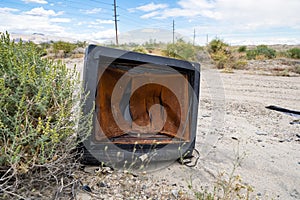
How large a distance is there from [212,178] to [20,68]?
186 cm

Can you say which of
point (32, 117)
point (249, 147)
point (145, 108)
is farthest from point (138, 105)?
point (32, 117)

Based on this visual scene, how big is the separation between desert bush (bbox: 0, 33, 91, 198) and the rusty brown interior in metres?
0.51

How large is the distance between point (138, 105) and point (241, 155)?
1.40m

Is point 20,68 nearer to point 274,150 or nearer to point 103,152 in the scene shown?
point 103,152

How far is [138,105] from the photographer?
333 centimetres

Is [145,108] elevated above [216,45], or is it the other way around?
[216,45]

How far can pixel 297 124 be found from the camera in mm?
4238

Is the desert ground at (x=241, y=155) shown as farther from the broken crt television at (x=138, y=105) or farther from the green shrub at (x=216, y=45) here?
the green shrub at (x=216, y=45)

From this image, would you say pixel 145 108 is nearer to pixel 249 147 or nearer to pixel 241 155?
pixel 241 155

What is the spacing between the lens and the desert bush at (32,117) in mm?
1445

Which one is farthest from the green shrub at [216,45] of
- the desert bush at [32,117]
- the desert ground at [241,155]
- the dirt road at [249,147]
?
the desert bush at [32,117]

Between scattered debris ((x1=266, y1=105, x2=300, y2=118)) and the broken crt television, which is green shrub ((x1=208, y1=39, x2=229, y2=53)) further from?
the broken crt television

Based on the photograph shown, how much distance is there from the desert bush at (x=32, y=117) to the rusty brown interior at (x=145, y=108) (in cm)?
51

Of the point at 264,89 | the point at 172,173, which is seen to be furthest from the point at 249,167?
the point at 264,89
